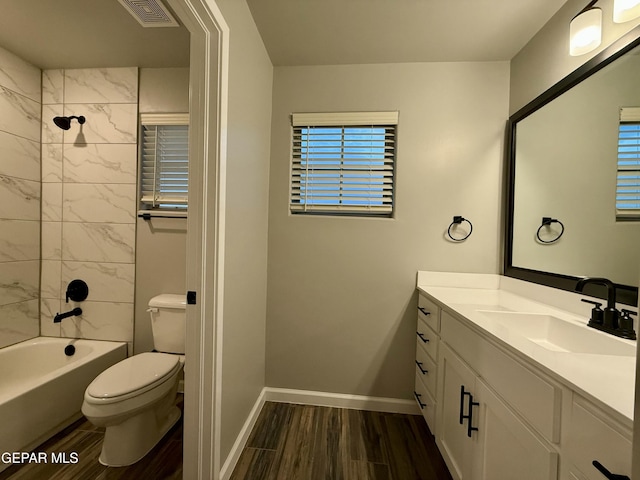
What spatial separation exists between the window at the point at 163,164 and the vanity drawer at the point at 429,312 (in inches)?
74.6

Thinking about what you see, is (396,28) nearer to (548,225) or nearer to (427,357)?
(548,225)

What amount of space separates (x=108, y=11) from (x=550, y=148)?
2.59 meters

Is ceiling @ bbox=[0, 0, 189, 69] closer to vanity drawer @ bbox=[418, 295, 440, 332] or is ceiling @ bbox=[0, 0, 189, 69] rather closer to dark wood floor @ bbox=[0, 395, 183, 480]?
vanity drawer @ bbox=[418, 295, 440, 332]

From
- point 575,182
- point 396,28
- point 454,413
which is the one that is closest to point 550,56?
point 575,182

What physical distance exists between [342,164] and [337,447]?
6.02ft

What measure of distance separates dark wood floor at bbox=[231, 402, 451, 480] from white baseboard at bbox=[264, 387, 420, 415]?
4 centimetres

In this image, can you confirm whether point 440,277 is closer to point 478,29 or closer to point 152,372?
point 478,29

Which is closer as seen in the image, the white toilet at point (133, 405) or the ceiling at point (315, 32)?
the white toilet at point (133, 405)

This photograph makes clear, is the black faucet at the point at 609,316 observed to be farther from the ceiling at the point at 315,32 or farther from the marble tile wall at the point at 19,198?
the marble tile wall at the point at 19,198

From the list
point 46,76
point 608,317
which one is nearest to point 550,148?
point 608,317

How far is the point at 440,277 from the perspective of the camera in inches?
72.1

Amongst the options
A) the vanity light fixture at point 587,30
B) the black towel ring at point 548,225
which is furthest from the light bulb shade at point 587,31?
the black towel ring at point 548,225

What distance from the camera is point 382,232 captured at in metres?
1.88

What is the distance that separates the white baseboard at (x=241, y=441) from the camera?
130 centimetres
